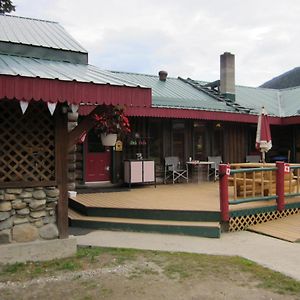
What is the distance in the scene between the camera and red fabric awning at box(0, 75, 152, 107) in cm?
455

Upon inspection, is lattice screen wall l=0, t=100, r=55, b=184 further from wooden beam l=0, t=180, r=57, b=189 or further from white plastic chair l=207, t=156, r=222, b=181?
white plastic chair l=207, t=156, r=222, b=181

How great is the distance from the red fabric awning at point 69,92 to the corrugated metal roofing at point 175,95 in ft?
20.7

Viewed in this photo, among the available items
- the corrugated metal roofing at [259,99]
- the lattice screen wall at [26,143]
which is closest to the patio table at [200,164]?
the corrugated metal roofing at [259,99]

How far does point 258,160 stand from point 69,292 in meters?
11.4

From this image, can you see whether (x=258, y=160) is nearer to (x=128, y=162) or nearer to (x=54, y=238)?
(x=128, y=162)

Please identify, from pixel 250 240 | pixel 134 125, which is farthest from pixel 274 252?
pixel 134 125

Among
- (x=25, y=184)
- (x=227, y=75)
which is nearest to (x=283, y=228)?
(x=25, y=184)

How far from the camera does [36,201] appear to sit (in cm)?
541

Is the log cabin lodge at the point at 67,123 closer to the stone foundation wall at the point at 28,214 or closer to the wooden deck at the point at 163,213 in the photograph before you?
the stone foundation wall at the point at 28,214

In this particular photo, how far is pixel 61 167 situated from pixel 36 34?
3.69 m

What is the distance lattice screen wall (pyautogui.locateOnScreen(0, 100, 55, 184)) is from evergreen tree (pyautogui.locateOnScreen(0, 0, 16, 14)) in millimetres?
9667

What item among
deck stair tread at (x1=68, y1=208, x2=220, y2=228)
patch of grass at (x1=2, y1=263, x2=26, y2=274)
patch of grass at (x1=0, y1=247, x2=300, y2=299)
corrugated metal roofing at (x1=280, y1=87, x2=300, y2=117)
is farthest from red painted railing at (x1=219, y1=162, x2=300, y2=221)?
corrugated metal roofing at (x1=280, y1=87, x2=300, y2=117)

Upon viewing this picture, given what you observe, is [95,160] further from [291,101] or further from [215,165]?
[291,101]

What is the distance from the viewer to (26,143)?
17.9 ft
